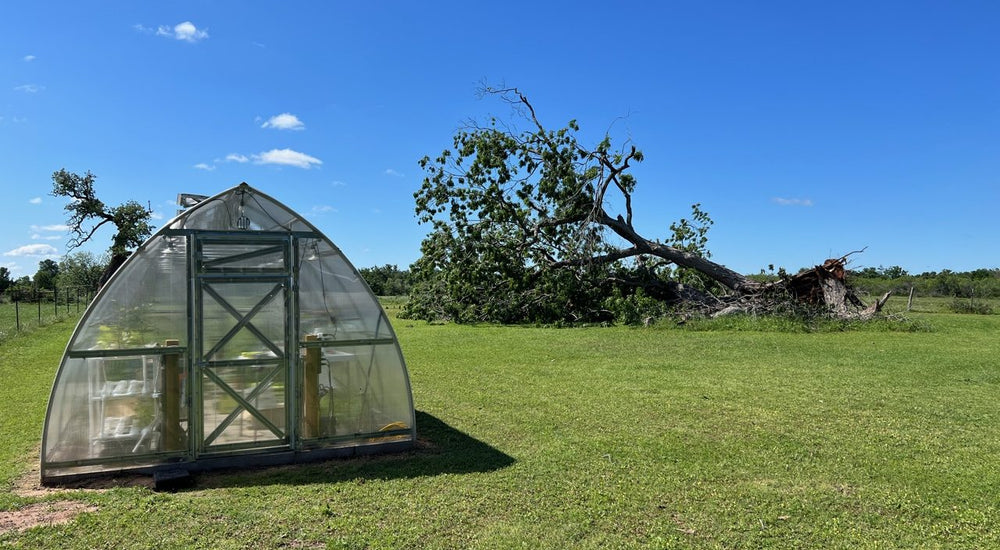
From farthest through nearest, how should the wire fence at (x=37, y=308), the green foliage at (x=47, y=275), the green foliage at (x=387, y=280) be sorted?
the green foliage at (x=47, y=275)
the green foliage at (x=387, y=280)
the wire fence at (x=37, y=308)

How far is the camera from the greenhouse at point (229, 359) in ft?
18.5

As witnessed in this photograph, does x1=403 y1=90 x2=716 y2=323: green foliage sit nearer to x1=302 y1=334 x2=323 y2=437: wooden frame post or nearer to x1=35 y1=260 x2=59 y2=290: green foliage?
x1=302 y1=334 x2=323 y2=437: wooden frame post

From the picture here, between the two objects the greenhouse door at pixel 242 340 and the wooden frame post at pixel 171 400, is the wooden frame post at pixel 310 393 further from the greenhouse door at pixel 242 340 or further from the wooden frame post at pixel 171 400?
the wooden frame post at pixel 171 400

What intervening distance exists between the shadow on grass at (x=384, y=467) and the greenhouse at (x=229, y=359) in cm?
18

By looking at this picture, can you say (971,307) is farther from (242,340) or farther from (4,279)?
(4,279)

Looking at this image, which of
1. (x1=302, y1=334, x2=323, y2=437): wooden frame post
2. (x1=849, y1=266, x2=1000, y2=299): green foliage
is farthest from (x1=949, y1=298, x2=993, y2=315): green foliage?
(x1=302, y1=334, x2=323, y2=437): wooden frame post

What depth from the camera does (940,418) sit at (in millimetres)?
7918

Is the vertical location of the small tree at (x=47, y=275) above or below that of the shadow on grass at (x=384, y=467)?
above

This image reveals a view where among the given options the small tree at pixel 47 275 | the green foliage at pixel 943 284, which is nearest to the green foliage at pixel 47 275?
the small tree at pixel 47 275

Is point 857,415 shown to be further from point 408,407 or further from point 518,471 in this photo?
point 408,407

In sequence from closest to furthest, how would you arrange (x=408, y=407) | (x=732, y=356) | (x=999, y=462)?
1. (x=999, y=462)
2. (x=408, y=407)
3. (x=732, y=356)

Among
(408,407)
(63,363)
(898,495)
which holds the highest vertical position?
(63,363)

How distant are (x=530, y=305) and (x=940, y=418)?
14949 millimetres

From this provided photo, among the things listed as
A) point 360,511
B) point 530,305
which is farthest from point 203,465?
point 530,305
